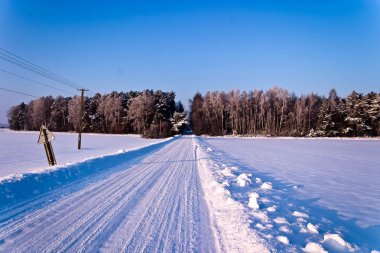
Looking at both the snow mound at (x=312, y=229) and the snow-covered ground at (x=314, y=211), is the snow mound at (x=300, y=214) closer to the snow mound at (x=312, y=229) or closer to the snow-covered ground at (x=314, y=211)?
the snow-covered ground at (x=314, y=211)

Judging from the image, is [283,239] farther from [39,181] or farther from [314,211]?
[39,181]

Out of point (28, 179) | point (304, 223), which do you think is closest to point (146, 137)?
point (28, 179)

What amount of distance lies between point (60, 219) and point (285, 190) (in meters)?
6.80

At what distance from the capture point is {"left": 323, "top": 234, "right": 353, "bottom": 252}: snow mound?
3.76 m

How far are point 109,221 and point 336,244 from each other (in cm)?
398

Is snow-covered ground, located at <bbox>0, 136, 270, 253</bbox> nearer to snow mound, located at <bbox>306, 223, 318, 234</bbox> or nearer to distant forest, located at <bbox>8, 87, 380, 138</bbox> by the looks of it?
snow mound, located at <bbox>306, 223, 318, 234</bbox>

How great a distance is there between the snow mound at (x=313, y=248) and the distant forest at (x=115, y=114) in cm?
5211

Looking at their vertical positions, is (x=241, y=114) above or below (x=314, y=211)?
above

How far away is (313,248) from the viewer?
3.61m

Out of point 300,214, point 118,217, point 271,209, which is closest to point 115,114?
point 118,217

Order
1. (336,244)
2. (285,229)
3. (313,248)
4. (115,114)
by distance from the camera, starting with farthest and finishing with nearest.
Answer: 1. (115,114)
2. (285,229)
3. (336,244)
4. (313,248)

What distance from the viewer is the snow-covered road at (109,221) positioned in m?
3.59

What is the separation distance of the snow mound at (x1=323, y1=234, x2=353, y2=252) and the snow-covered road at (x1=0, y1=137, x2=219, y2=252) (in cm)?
190

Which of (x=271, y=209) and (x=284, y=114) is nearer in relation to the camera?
(x=271, y=209)
